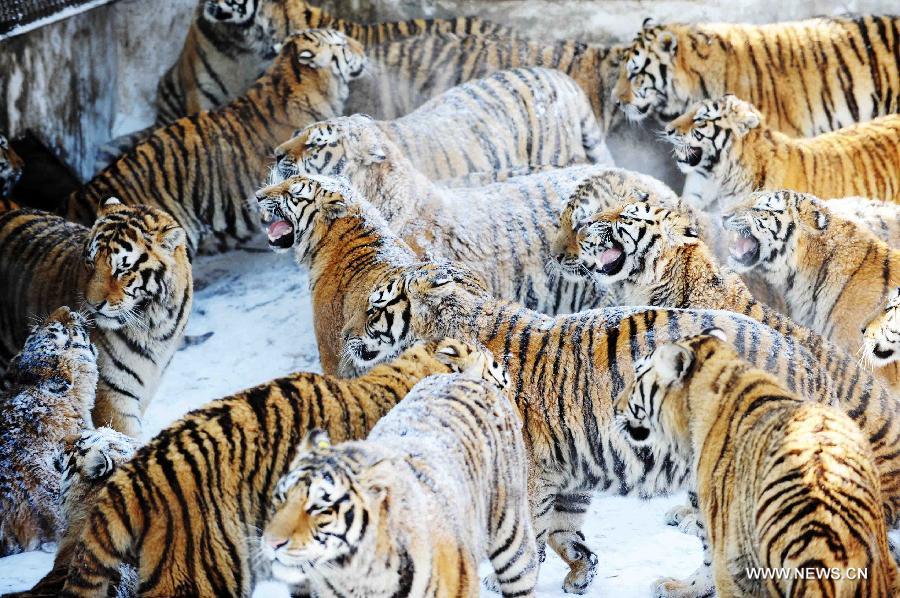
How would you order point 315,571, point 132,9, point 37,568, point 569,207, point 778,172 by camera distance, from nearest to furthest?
point 315,571
point 37,568
point 569,207
point 778,172
point 132,9

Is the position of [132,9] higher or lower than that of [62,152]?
higher

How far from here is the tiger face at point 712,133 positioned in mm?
5969

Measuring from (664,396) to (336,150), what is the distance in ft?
7.51

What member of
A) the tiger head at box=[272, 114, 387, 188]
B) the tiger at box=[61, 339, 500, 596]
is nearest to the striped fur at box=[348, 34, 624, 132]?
the tiger head at box=[272, 114, 387, 188]

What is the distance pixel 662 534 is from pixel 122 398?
2.11 m

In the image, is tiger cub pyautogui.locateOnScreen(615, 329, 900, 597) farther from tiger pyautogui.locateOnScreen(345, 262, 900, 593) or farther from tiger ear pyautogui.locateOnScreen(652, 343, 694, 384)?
tiger pyautogui.locateOnScreen(345, 262, 900, 593)

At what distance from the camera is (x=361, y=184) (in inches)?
218

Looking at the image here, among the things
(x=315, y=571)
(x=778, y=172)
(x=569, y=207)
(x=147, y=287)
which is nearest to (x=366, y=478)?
(x=315, y=571)

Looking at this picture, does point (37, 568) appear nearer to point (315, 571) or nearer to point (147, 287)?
point (147, 287)

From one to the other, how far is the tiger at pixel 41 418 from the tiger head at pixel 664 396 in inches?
78.0

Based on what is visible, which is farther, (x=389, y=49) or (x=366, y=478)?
(x=389, y=49)

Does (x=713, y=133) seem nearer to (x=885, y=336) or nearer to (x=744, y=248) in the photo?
(x=744, y=248)

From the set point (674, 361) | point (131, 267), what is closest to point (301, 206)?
point (131, 267)

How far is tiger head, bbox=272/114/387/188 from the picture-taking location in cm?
555
